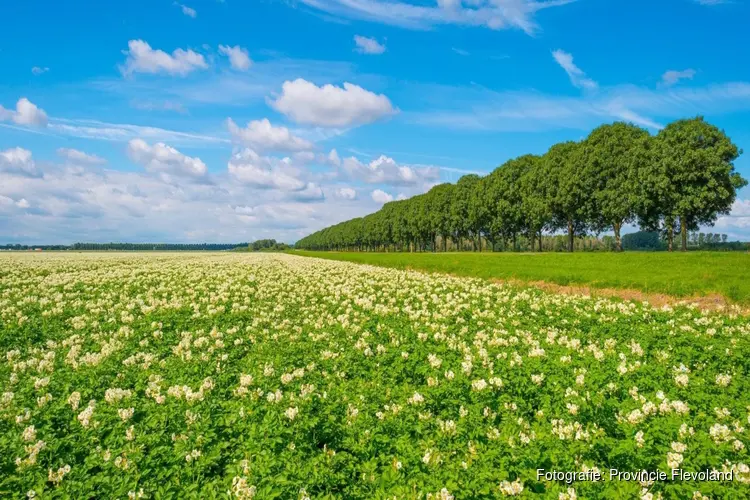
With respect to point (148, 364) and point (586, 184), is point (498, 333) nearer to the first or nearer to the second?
point (148, 364)

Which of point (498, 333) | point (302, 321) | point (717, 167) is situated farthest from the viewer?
point (717, 167)

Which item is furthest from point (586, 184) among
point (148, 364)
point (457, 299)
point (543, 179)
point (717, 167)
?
point (148, 364)

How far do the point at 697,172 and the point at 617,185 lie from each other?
10.1 m

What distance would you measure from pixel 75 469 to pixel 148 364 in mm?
4208

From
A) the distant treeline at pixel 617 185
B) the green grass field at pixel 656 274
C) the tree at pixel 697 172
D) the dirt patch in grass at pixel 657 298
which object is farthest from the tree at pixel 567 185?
the dirt patch in grass at pixel 657 298

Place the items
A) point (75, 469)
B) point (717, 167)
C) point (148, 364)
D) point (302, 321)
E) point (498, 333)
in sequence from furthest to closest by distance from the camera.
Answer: point (717, 167) → point (302, 321) → point (498, 333) → point (148, 364) → point (75, 469)

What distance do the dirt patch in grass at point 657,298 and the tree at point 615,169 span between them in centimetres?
3672

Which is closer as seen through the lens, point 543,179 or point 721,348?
point 721,348

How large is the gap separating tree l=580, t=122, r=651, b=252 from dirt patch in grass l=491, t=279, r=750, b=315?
3672cm

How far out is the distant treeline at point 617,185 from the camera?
4959cm

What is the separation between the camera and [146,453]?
5.52 meters

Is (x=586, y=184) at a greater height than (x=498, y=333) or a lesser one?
greater

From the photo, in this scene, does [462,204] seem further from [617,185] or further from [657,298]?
[657,298]

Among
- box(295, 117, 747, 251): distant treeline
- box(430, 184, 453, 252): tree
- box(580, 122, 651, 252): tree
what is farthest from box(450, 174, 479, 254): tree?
box(580, 122, 651, 252): tree
